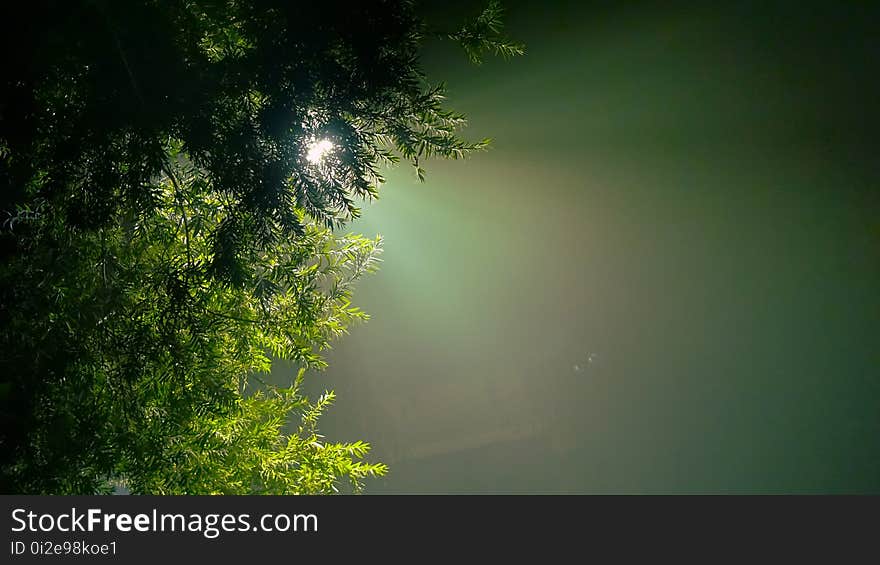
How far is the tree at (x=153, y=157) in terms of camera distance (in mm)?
1366

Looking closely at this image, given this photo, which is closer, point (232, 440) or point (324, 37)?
point (324, 37)

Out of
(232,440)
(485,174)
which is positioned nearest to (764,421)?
(485,174)

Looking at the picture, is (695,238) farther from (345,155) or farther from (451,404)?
(345,155)

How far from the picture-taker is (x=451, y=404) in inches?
459

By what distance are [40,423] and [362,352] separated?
901 centimetres

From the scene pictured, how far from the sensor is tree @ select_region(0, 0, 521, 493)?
1.37 meters

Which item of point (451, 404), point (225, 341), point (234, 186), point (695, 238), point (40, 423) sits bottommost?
point (40, 423)

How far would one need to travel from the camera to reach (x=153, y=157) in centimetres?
138

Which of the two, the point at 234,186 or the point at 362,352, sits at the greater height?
the point at 362,352

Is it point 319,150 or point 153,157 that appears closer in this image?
point 153,157

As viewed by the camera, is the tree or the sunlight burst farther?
the sunlight burst

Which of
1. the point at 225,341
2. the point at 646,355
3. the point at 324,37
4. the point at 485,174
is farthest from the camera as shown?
the point at 646,355

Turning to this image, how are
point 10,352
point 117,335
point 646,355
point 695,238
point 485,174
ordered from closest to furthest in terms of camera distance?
1. point 10,352
2. point 117,335
3. point 485,174
4. point 695,238
5. point 646,355

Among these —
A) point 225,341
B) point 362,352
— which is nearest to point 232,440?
point 225,341
